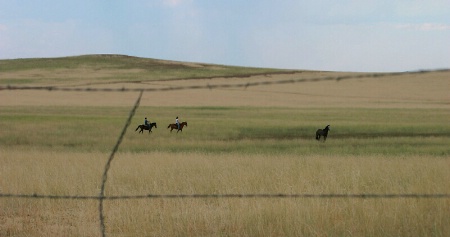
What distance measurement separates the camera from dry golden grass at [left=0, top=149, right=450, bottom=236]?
5.74 m

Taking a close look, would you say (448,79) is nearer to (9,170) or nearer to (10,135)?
(10,135)

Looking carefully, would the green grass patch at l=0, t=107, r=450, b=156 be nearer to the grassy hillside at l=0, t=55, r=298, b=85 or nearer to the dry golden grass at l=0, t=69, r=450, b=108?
the dry golden grass at l=0, t=69, r=450, b=108

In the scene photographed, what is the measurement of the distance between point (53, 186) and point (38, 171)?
213 centimetres

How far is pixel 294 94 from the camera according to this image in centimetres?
5662

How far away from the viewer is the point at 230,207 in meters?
6.77

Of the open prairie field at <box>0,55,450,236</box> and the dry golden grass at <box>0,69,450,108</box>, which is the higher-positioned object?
the dry golden grass at <box>0,69,450,108</box>

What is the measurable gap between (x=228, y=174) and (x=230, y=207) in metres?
3.11

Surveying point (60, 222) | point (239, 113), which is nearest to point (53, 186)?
point (60, 222)

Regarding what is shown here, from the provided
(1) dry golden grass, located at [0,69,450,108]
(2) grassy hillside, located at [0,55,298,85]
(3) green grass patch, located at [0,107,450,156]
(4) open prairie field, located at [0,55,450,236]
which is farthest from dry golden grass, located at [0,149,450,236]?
(2) grassy hillside, located at [0,55,298,85]

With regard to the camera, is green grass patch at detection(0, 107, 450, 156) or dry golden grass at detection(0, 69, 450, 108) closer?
green grass patch at detection(0, 107, 450, 156)

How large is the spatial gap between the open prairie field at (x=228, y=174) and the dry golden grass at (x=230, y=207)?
20 mm

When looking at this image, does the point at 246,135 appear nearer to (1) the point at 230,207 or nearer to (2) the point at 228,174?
(2) the point at 228,174

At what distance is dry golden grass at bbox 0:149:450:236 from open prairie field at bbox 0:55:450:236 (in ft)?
0.07

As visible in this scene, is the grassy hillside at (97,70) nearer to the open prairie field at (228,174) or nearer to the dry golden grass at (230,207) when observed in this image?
the open prairie field at (228,174)
